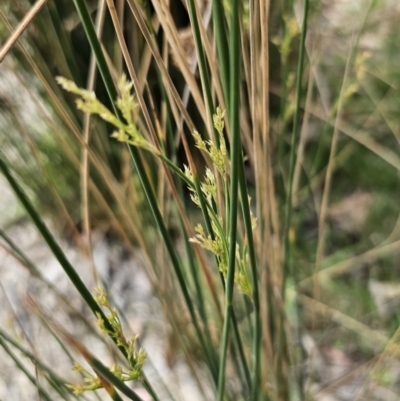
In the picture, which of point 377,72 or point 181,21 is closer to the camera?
point 181,21

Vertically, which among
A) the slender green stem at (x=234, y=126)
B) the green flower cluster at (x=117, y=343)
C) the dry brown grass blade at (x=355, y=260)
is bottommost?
the green flower cluster at (x=117, y=343)

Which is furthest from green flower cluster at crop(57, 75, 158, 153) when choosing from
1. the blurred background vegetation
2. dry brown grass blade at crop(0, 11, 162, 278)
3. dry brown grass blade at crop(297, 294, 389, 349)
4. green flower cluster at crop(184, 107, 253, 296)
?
dry brown grass blade at crop(297, 294, 389, 349)

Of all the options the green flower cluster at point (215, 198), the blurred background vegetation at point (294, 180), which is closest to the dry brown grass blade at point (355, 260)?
the blurred background vegetation at point (294, 180)

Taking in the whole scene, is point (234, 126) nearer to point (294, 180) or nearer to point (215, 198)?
point (215, 198)

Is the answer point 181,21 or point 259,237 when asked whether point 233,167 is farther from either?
point 181,21

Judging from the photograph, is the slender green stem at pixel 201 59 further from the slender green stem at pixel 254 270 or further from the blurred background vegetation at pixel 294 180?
the blurred background vegetation at pixel 294 180

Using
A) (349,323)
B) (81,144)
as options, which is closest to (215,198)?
(81,144)

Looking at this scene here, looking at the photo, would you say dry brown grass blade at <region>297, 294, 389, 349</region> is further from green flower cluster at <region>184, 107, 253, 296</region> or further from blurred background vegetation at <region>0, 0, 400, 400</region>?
green flower cluster at <region>184, 107, 253, 296</region>

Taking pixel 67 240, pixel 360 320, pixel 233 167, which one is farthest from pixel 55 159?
pixel 233 167
